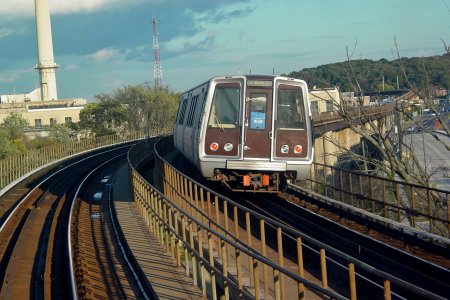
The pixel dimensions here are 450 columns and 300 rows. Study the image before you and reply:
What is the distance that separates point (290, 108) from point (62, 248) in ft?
20.6

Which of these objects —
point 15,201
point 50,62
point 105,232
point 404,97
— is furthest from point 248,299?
point 50,62

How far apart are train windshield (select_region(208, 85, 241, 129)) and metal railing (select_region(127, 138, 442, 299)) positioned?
165cm

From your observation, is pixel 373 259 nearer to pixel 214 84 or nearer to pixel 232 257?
pixel 232 257

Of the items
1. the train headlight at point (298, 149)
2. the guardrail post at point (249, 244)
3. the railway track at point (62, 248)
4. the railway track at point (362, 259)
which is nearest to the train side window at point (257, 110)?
the train headlight at point (298, 149)

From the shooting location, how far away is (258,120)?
15719 mm

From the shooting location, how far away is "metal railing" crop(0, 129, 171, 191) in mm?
31128

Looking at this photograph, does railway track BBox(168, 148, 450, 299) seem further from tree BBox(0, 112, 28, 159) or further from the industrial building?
the industrial building

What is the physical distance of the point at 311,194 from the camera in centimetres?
1681

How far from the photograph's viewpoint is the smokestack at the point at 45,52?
4235 inches

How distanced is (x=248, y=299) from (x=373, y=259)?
3938mm

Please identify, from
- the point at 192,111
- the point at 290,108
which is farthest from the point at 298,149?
the point at 192,111

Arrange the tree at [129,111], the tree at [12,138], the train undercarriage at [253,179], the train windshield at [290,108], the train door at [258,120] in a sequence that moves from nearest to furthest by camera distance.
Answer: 1. the train door at [258,120]
2. the train windshield at [290,108]
3. the train undercarriage at [253,179]
4. the tree at [12,138]
5. the tree at [129,111]

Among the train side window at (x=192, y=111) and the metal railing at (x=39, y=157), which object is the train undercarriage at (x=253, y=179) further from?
the metal railing at (x=39, y=157)

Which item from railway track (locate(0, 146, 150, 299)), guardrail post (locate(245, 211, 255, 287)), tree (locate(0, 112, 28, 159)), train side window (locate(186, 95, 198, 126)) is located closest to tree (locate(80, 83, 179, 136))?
tree (locate(0, 112, 28, 159))
